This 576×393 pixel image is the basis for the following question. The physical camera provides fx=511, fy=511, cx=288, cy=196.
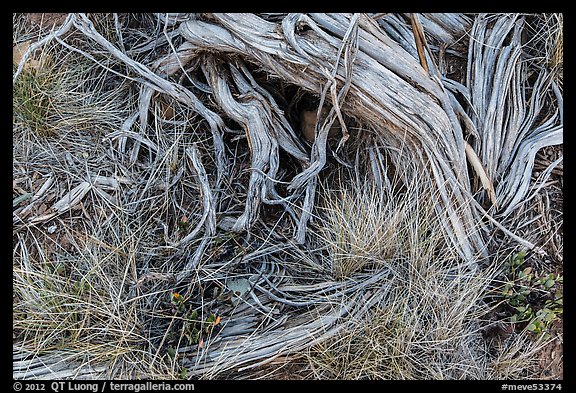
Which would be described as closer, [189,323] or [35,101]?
[189,323]

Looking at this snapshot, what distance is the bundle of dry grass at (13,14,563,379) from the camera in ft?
6.30

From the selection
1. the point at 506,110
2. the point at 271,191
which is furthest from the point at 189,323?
the point at 506,110

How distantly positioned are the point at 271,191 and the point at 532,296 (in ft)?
3.67

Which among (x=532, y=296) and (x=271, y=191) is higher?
(x=271, y=191)

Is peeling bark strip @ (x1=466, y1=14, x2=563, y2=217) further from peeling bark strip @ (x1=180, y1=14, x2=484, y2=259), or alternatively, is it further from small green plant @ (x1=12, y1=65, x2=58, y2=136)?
small green plant @ (x1=12, y1=65, x2=58, y2=136)

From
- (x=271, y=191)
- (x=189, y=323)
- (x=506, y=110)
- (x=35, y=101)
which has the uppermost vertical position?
(x=506, y=110)

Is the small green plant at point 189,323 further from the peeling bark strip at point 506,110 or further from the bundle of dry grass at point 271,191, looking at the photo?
the peeling bark strip at point 506,110

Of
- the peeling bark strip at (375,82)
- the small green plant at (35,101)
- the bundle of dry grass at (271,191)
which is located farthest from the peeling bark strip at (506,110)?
the small green plant at (35,101)

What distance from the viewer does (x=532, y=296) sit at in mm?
1991

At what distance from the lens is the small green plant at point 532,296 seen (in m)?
1.94

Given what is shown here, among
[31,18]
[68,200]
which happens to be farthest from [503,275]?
[31,18]

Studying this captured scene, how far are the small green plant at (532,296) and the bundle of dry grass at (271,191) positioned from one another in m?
0.07

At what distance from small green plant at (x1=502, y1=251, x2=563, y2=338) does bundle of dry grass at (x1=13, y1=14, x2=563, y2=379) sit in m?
0.07

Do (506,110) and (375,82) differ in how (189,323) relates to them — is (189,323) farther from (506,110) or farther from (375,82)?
(506,110)
